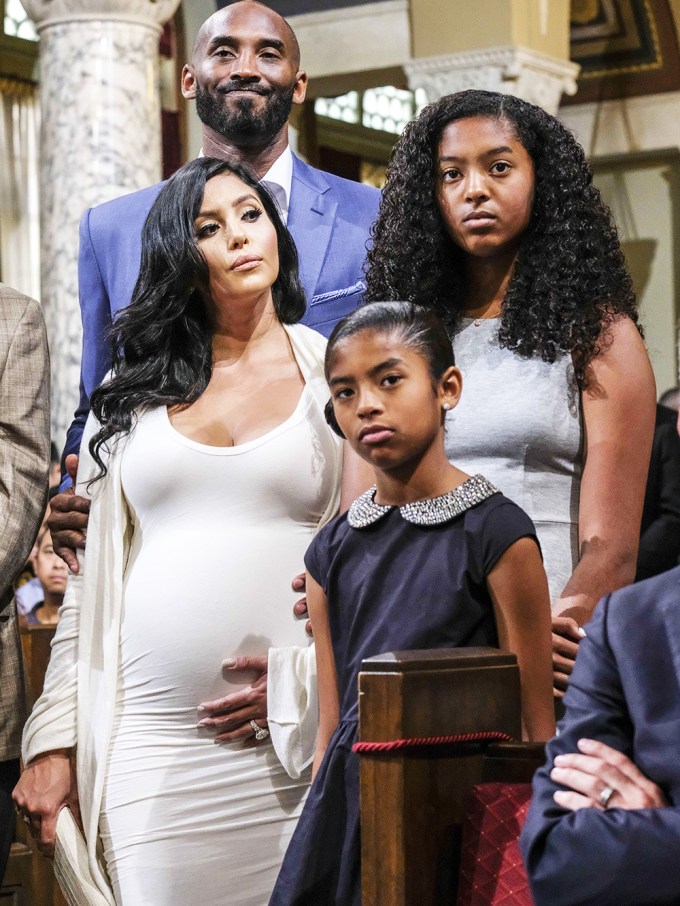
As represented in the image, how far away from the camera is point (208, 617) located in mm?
2516

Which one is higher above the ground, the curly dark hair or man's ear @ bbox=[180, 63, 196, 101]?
man's ear @ bbox=[180, 63, 196, 101]

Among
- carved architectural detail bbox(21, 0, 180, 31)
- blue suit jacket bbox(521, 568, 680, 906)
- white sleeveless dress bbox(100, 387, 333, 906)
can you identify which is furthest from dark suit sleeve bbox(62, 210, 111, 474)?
carved architectural detail bbox(21, 0, 180, 31)

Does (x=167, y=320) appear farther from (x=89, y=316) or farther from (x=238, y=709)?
(x=238, y=709)

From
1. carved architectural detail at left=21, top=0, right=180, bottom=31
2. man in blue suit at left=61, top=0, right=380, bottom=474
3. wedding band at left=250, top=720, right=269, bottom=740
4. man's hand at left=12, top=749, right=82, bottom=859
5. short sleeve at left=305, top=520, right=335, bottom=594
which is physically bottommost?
man's hand at left=12, top=749, right=82, bottom=859

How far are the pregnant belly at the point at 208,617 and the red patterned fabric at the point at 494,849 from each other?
716 millimetres

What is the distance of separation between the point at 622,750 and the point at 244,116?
175 centimetres

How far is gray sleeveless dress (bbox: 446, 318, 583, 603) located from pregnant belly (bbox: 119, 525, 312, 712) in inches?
14.0

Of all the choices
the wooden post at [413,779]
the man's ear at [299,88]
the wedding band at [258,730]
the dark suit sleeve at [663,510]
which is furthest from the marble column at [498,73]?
the wooden post at [413,779]

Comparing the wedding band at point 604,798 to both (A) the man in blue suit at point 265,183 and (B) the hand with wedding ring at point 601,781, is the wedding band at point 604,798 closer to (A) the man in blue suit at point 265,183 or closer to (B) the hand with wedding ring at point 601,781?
(B) the hand with wedding ring at point 601,781

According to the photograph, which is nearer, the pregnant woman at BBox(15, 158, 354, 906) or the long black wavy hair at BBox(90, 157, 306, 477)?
the pregnant woman at BBox(15, 158, 354, 906)

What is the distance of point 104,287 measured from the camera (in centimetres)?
316

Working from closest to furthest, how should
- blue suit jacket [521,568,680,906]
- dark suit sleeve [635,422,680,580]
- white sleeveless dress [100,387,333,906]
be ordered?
blue suit jacket [521,568,680,906] → white sleeveless dress [100,387,333,906] → dark suit sleeve [635,422,680,580]

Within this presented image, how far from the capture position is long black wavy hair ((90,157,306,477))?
2.65 m

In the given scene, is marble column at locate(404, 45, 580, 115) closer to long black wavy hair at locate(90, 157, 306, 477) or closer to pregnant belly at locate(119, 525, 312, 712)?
long black wavy hair at locate(90, 157, 306, 477)
